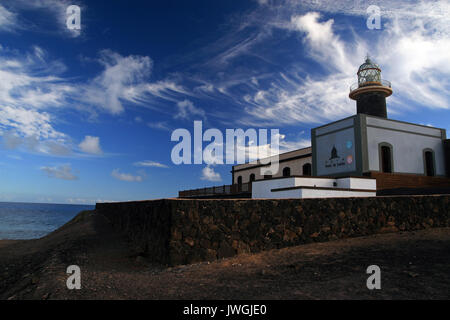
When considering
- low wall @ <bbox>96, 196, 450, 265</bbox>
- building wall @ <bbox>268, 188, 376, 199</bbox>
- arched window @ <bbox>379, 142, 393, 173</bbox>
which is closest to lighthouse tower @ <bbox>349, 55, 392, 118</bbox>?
arched window @ <bbox>379, 142, 393, 173</bbox>

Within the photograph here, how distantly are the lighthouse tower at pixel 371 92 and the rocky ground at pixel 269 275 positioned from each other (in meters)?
17.6

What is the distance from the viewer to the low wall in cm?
579

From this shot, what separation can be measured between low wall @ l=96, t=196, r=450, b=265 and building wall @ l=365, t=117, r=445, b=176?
1012 centimetres

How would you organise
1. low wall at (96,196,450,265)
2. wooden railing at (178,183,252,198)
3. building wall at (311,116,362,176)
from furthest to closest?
wooden railing at (178,183,252,198), building wall at (311,116,362,176), low wall at (96,196,450,265)

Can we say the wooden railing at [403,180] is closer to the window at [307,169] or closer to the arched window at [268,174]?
the window at [307,169]

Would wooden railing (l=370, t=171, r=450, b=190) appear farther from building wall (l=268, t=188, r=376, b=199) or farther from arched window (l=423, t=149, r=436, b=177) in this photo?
building wall (l=268, t=188, r=376, b=199)

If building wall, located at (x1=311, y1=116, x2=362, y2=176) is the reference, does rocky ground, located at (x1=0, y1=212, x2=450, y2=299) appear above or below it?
below

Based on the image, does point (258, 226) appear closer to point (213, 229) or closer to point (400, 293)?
point (213, 229)

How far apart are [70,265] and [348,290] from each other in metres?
5.24

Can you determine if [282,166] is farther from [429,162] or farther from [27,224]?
[27,224]

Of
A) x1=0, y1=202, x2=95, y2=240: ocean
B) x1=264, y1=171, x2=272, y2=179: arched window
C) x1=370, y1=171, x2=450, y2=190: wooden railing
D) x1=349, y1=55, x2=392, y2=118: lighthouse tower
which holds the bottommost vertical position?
x1=0, y1=202, x2=95, y2=240: ocean
